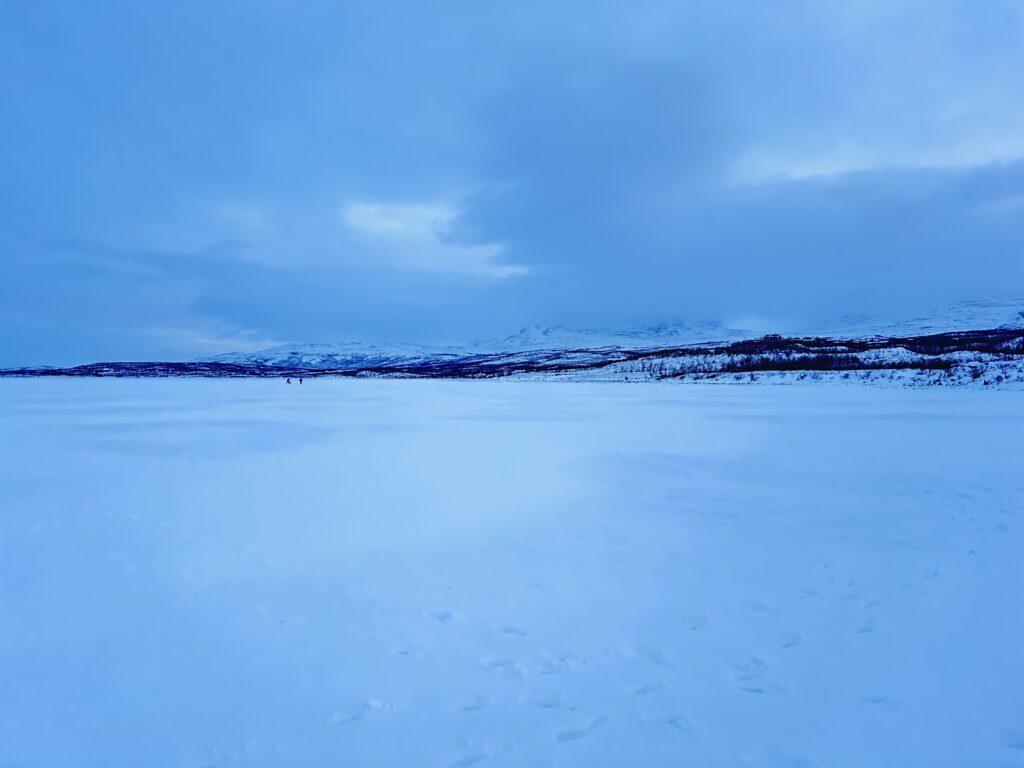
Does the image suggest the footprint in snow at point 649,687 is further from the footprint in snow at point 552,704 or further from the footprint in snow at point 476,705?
the footprint in snow at point 476,705

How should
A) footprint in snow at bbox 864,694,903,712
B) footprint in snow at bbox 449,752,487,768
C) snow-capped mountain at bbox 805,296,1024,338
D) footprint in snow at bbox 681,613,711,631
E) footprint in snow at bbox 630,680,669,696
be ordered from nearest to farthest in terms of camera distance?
footprint in snow at bbox 449,752,487,768, footprint in snow at bbox 864,694,903,712, footprint in snow at bbox 630,680,669,696, footprint in snow at bbox 681,613,711,631, snow-capped mountain at bbox 805,296,1024,338

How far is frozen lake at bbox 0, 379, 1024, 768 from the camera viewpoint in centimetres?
349

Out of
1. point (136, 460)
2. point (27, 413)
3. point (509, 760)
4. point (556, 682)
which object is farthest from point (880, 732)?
point (27, 413)

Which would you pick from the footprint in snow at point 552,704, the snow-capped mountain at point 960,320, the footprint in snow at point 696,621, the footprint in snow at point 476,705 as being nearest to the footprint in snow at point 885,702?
the footprint in snow at point 696,621

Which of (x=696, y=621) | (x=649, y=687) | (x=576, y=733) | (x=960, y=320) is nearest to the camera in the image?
(x=576, y=733)

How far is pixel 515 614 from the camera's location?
4.92 meters

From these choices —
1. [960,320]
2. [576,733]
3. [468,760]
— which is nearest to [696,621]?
[576,733]

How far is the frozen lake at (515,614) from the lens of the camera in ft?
11.4

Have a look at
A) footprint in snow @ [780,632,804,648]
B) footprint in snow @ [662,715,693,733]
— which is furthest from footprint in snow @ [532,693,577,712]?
footprint in snow @ [780,632,804,648]

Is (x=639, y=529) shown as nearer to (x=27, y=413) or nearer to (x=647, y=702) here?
(x=647, y=702)

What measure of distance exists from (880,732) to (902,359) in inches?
1812

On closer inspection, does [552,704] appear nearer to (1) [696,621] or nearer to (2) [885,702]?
(1) [696,621]

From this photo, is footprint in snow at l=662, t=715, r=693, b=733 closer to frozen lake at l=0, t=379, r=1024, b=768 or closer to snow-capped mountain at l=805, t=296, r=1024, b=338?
frozen lake at l=0, t=379, r=1024, b=768

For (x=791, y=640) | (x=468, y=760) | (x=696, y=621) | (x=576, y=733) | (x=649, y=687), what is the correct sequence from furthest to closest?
(x=696, y=621) < (x=791, y=640) < (x=649, y=687) < (x=576, y=733) < (x=468, y=760)
